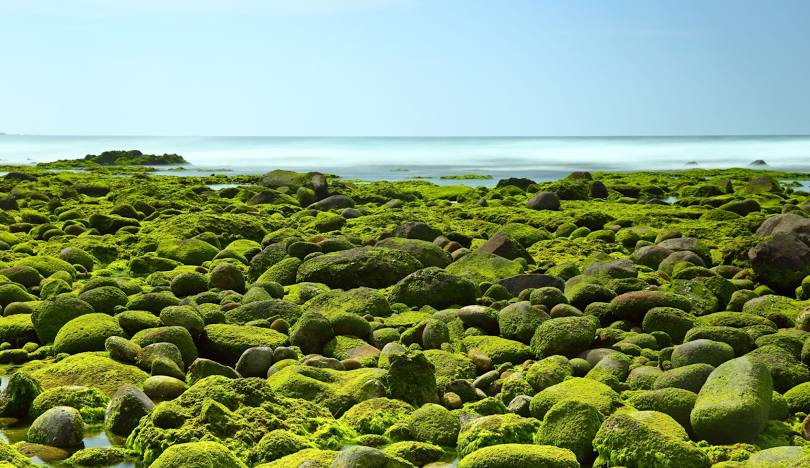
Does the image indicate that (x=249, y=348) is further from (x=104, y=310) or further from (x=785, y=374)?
(x=785, y=374)

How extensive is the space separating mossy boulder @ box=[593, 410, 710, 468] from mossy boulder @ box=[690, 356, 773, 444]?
31 centimetres

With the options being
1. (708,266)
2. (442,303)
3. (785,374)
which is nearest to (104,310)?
(442,303)

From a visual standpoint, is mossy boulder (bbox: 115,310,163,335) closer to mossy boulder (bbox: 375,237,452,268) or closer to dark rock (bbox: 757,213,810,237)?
mossy boulder (bbox: 375,237,452,268)

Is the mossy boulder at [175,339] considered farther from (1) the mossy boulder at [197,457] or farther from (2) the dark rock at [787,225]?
(2) the dark rock at [787,225]

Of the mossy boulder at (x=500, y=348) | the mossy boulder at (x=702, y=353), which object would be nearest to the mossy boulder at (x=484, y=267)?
the mossy boulder at (x=500, y=348)

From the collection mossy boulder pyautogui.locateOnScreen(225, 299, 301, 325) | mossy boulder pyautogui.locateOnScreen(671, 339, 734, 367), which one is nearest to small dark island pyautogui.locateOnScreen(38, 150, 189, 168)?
mossy boulder pyautogui.locateOnScreen(225, 299, 301, 325)

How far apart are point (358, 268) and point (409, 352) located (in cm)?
494

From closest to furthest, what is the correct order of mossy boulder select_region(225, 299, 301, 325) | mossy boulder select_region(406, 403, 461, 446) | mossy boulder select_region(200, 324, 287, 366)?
1. mossy boulder select_region(406, 403, 461, 446)
2. mossy boulder select_region(200, 324, 287, 366)
3. mossy boulder select_region(225, 299, 301, 325)

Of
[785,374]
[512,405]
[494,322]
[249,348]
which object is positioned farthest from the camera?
[494,322]

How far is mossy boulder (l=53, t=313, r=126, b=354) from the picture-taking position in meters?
8.82

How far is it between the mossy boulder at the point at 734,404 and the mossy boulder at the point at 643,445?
309 millimetres

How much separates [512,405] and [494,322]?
2488mm

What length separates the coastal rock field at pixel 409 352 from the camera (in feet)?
20.4

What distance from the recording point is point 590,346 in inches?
345
